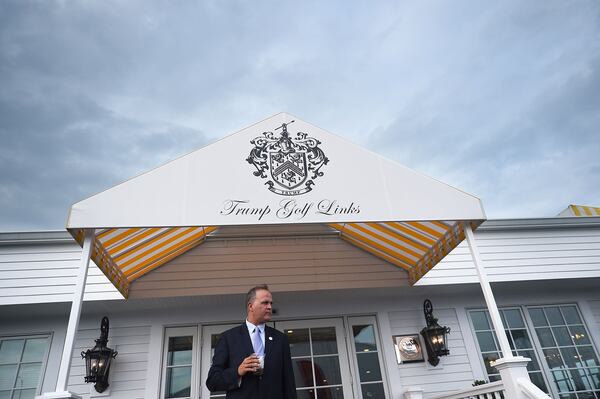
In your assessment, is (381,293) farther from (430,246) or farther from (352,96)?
(352,96)

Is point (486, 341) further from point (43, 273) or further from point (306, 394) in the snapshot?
point (43, 273)

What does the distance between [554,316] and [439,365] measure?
2096mm

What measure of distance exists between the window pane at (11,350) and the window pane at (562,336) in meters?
7.11

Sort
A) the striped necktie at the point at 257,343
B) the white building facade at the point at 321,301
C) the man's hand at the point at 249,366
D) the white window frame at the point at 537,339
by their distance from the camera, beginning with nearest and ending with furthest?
the man's hand at the point at 249,366
the striped necktie at the point at 257,343
the white building facade at the point at 321,301
the white window frame at the point at 537,339

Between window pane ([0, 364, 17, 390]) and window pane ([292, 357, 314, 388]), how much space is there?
10.8 feet

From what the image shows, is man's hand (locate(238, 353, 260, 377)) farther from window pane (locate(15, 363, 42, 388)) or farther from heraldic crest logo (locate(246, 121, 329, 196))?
window pane (locate(15, 363, 42, 388))

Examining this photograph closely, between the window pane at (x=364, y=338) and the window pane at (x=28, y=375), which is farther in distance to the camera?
the window pane at (x=364, y=338)

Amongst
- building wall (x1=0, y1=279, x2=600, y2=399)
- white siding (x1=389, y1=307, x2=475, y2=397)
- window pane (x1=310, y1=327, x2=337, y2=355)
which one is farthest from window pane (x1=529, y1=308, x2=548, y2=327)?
window pane (x1=310, y1=327, x2=337, y2=355)

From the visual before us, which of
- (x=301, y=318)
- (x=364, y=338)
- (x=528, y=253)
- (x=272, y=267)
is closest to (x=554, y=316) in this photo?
(x=528, y=253)

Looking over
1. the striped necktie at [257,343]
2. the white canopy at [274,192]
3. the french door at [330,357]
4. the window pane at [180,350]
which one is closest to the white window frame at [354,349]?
the french door at [330,357]

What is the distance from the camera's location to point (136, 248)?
3596 mm

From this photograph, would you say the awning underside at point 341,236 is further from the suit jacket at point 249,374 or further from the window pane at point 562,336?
the window pane at point 562,336

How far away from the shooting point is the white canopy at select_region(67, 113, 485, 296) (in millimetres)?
2502

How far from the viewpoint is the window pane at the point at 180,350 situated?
174 inches
